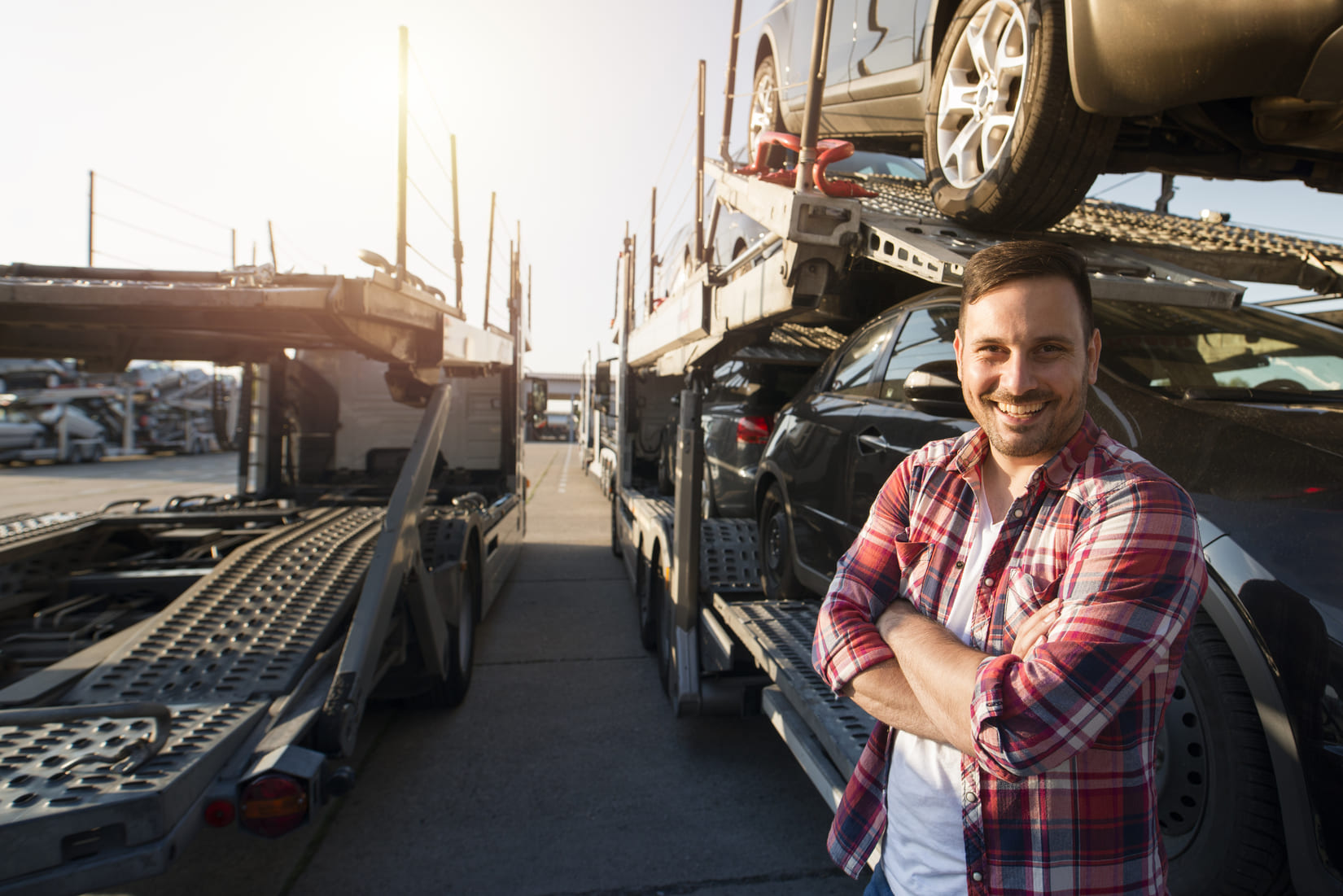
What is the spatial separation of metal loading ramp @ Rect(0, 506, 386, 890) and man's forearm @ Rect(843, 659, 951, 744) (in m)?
1.95

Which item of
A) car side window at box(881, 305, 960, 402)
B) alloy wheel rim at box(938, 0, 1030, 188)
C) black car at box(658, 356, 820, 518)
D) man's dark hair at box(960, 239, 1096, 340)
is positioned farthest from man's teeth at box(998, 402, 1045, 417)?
black car at box(658, 356, 820, 518)

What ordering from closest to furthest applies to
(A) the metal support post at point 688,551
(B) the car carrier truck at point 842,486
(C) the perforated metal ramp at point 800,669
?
(B) the car carrier truck at point 842,486, (C) the perforated metal ramp at point 800,669, (A) the metal support post at point 688,551

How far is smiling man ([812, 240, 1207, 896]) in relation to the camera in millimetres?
969

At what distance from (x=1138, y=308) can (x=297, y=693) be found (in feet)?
10.7

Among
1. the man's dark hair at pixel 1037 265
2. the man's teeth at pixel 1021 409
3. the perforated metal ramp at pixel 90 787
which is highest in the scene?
the man's dark hair at pixel 1037 265

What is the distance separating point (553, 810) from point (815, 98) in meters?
3.16

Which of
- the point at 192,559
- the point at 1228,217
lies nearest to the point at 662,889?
the point at 192,559

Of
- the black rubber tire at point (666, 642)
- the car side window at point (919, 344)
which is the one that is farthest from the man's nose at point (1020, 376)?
the black rubber tire at point (666, 642)

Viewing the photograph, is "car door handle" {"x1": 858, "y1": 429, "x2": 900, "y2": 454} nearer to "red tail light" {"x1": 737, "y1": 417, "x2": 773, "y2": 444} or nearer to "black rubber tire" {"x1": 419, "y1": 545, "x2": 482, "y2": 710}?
"red tail light" {"x1": 737, "y1": 417, "x2": 773, "y2": 444}

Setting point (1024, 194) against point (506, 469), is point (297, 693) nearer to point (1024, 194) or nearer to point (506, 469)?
point (1024, 194)

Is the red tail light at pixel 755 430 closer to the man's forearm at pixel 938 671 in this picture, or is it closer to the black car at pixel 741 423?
the black car at pixel 741 423

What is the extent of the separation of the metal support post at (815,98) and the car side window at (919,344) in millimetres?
638

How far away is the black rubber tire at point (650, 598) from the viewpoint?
5133 mm

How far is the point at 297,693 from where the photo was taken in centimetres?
282
